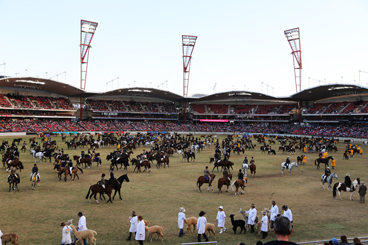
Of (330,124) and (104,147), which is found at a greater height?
(330,124)

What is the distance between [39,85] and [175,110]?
37603 mm

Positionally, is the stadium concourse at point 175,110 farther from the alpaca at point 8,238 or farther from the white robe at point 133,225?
the white robe at point 133,225

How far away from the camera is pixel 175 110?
85.7 m

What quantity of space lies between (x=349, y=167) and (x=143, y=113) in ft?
203

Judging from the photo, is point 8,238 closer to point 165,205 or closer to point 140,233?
point 140,233

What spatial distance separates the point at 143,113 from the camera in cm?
7994

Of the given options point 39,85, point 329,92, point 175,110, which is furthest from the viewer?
point 175,110

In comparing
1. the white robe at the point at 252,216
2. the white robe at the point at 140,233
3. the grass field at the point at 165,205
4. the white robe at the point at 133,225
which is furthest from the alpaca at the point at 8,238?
the white robe at the point at 252,216

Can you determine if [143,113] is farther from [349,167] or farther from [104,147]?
[349,167]

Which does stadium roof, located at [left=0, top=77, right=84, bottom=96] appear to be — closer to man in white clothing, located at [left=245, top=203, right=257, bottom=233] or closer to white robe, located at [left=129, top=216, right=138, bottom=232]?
white robe, located at [left=129, top=216, right=138, bottom=232]

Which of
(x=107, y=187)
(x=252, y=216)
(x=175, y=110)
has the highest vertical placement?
(x=175, y=110)

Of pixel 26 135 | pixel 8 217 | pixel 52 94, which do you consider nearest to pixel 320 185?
pixel 8 217

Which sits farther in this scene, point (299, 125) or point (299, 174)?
point (299, 125)

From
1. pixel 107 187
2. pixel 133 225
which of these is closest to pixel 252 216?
pixel 133 225
